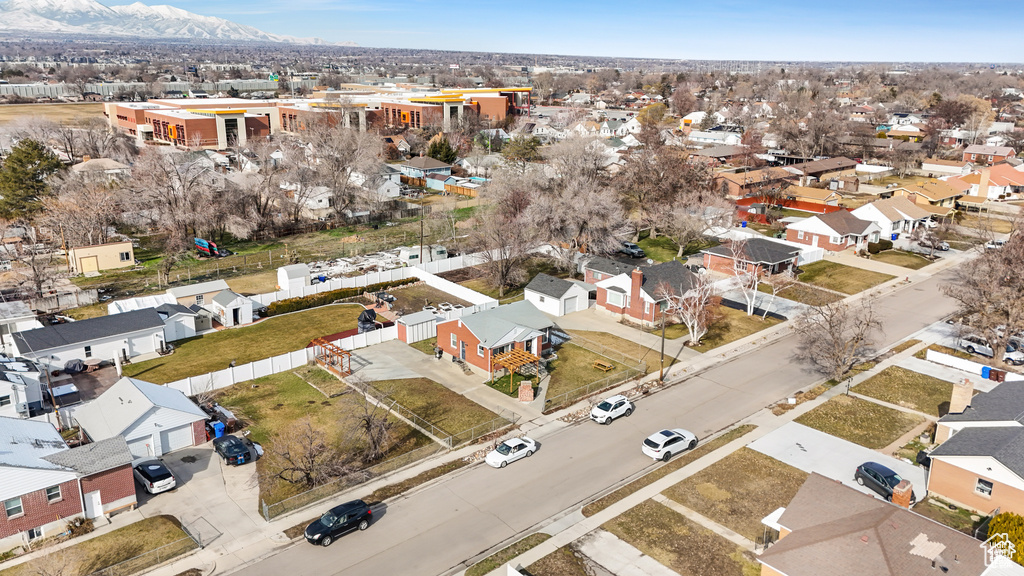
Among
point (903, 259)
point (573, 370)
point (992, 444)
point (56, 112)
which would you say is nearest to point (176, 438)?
point (573, 370)

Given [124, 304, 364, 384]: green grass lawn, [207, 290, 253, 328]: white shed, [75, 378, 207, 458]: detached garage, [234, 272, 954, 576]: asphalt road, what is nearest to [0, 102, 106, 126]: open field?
[207, 290, 253, 328]: white shed

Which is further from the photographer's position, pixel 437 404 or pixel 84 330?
pixel 84 330

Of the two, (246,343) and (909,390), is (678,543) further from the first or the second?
(246,343)

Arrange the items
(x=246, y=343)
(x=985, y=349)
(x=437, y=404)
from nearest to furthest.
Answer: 1. (x=437, y=404)
2. (x=985, y=349)
3. (x=246, y=343)

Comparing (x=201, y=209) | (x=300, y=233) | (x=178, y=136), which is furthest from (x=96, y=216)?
(x=178, y=136)

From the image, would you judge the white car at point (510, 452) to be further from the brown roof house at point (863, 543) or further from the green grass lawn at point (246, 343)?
the green grass lawn at point (246, 343)

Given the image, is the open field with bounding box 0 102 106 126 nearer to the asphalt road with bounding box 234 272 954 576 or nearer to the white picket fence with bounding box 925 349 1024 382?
the asphalt road with bounding box 234 272 954 576

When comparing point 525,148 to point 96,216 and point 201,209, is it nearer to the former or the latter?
point 201,209
